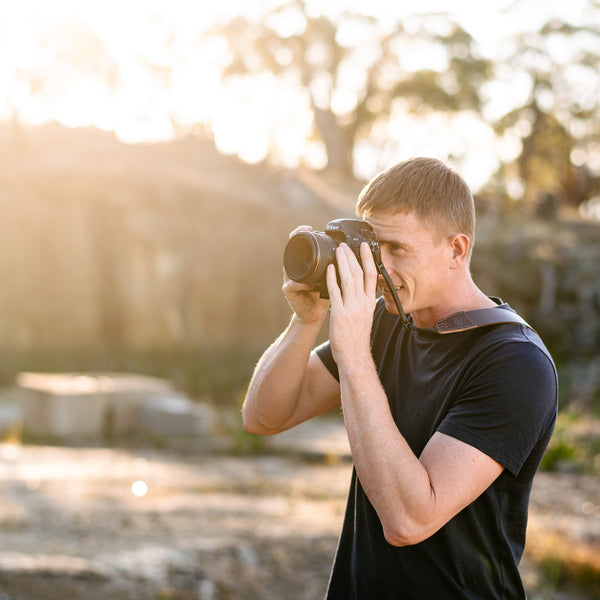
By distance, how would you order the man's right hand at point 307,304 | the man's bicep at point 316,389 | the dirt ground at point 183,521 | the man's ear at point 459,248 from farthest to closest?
the dirt ground at point 183,521 < the man's bicep at point 316,389 < the man's right hand at point 307,304 < the man's ear at point 459,248

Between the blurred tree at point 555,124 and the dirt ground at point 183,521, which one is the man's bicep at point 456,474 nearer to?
the dirt ground at point 183,521

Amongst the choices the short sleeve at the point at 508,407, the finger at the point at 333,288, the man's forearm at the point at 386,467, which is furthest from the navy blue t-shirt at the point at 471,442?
the finger at the point at 333,288

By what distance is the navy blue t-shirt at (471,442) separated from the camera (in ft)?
6.04

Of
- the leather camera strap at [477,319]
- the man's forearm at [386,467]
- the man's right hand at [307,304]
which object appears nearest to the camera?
the man's forearm at [386,467]

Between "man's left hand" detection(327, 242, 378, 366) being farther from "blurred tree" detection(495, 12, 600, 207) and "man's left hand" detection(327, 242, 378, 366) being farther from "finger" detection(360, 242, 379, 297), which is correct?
"blurred tree" detection(495, 12, 600, 207)

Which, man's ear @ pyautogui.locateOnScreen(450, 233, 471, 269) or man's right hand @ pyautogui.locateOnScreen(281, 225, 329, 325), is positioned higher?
man's ear @ pyautogui.locateOnScreen(450, 233, 471, 269)

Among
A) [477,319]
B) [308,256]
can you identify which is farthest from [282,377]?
[477,319]

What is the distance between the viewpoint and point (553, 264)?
74.8 ft

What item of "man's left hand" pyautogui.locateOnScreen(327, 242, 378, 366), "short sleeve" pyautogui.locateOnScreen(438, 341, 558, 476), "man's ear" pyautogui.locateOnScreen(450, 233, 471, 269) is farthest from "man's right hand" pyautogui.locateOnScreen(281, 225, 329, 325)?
"short sleeve" pyautogui.locateOnScreen(438, 341, 558, 476)

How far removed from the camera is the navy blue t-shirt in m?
1.84

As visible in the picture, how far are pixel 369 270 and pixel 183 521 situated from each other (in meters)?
5.27

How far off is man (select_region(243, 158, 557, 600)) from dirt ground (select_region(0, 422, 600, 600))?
248 cm

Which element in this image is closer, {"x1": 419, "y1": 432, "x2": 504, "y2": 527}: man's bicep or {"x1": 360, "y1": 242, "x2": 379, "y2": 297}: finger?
{"x1": 419, "y1": 432, "x2": 504, "y2": 527}: man's bicep

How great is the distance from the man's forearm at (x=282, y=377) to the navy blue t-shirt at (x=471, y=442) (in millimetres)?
293
